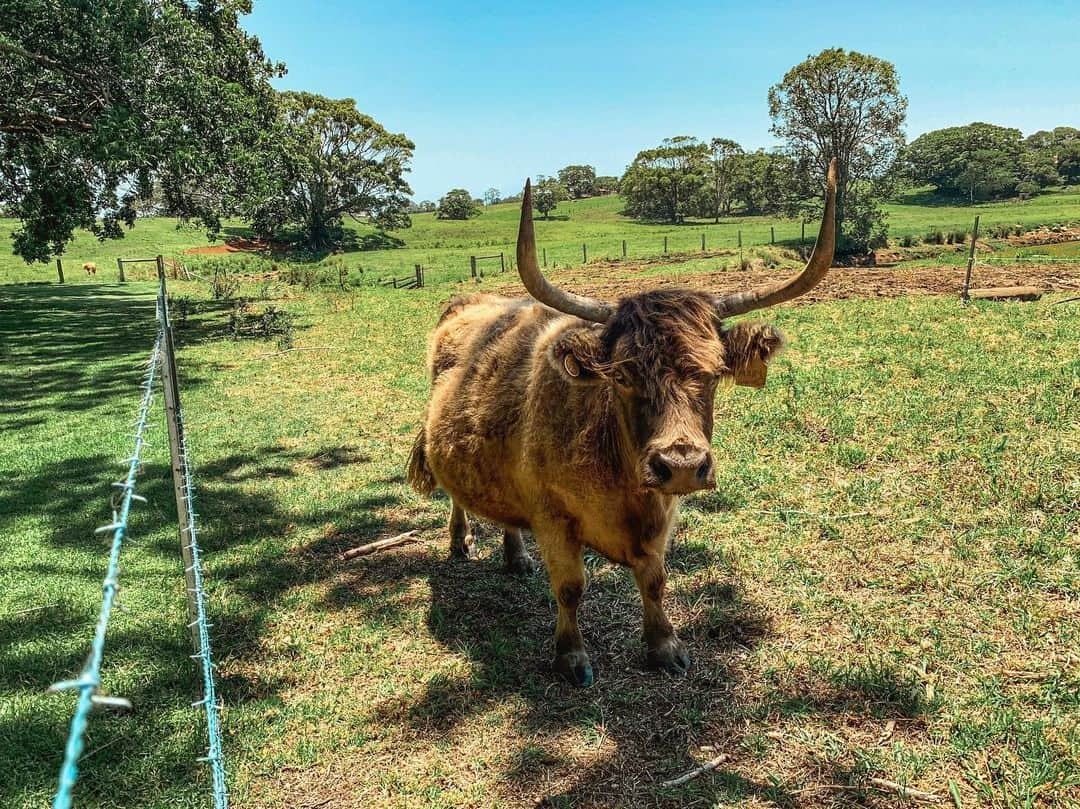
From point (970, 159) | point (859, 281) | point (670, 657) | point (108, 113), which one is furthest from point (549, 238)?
point (670, 657)

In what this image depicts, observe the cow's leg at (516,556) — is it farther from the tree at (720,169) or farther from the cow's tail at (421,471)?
the tree at (720,169)

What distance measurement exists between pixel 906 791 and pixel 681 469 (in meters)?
1.87

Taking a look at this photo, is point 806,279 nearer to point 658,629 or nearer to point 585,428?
point 585,428

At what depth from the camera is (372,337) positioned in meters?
16.2

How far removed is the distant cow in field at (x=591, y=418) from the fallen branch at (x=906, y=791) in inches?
46.5

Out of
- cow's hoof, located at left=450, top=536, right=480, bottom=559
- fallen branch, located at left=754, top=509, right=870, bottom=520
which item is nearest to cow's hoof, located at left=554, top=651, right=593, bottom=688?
cow's hoof, located at left=450, top=536, right=480, bottom=559

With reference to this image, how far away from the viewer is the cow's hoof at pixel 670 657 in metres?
4.02

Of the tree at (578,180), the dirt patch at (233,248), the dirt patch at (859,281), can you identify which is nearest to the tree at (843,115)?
the dirt patch at (859,281)

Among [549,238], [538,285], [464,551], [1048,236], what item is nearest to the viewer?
[538,285]

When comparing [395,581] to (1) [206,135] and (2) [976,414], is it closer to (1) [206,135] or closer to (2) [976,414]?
(2) [976,414]

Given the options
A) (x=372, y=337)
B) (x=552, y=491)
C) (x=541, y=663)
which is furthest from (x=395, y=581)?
(x=372, y=337)

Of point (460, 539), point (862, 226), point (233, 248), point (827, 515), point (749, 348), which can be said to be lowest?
point (460, 539)

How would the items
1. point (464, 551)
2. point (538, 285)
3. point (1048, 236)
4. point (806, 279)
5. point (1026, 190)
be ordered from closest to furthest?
point (806, 279), point (538, 285), point (464, 551), point (1048, 236), point (1026, 190)

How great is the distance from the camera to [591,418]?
366 cm
